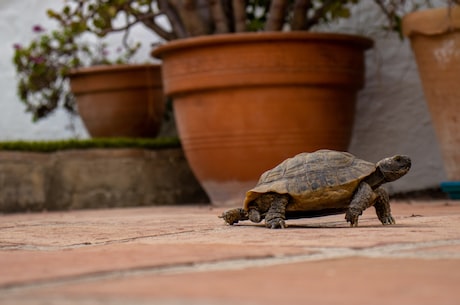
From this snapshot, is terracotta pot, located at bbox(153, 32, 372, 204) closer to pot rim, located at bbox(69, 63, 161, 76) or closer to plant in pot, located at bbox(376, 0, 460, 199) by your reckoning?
plant in pot, located at bbox(376, 0, 460, 199)

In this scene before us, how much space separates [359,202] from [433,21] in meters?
2.07

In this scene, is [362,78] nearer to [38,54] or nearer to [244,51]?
[244,51]

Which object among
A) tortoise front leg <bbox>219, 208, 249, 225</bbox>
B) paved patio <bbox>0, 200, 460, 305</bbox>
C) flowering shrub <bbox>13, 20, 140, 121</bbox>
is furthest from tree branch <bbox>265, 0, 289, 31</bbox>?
paved patio <bbox>0, 200, 460, 305</bbox>

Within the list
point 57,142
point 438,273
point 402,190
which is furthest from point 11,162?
point 438,273

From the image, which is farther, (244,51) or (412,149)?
(412,149)

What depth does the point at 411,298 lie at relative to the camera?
1.10 meters

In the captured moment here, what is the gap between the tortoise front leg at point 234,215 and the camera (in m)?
2.77

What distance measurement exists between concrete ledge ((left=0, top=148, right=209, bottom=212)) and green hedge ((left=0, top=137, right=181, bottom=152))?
0.10 feet

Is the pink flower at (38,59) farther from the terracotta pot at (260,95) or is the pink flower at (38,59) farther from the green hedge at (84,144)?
the terracotta pot at (260,95)

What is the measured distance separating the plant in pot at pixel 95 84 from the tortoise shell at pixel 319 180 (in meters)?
3.37

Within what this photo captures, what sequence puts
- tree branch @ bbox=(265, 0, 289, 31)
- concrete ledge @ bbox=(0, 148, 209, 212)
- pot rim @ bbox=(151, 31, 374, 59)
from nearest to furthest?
pot rim @ bbox=(151, 31, 374, 59) → tree branch @ bbox=(265, 0, 289, 31) → concrete ledge @ bbox=(0, 148, 209, 212)

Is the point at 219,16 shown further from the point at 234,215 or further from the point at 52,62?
the point at 234,215

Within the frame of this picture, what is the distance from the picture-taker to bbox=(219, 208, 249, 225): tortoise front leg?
277 cm

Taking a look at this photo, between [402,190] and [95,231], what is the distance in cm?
318
